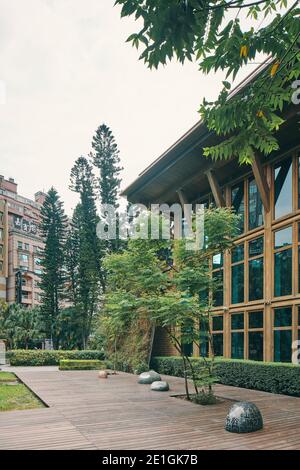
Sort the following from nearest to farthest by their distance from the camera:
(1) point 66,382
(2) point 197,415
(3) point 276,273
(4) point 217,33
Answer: (4) point 217,33
(2) point 197,415
(3) point 276,273
(1) point 66,382

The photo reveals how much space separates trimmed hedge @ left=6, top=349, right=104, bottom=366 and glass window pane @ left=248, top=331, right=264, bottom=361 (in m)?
11.9

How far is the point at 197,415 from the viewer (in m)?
7.63

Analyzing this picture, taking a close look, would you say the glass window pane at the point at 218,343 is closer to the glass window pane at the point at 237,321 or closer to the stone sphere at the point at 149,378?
the glass window pane at the point at 237,321

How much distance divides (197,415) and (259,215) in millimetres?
7660

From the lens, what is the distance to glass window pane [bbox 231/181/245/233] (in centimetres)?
1462

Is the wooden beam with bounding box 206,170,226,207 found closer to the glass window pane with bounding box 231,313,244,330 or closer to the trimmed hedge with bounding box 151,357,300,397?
the glass window pane with bounding box 231,313,244,330

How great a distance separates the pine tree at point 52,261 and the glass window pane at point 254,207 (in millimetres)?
19245

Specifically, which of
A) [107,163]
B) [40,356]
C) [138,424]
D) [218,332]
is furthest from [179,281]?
[107,163]

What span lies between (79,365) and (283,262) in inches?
456

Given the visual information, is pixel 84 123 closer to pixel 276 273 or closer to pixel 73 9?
pixel 276 273

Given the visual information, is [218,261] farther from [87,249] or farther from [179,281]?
[87,249]
